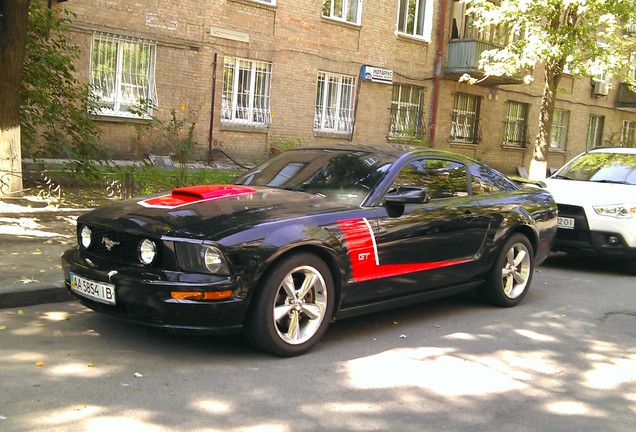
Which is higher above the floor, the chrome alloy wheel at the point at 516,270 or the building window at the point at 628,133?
the building window at the point at 628,133

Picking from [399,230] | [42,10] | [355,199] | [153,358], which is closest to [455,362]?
[399,230]

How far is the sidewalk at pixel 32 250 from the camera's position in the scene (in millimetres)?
5785

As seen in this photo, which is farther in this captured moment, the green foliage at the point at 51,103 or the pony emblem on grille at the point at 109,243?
the green foliage at the point at 51,103

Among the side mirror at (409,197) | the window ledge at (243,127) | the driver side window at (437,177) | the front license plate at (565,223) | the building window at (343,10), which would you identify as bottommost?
the front license plate at (565,223)

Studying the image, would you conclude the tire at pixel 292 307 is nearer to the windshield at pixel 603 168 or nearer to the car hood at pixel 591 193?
the car hood at pixel 591 193

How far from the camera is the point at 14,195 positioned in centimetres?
949

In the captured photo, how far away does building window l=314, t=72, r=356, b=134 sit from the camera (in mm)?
18766

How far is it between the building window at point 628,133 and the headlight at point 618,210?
1000 inches

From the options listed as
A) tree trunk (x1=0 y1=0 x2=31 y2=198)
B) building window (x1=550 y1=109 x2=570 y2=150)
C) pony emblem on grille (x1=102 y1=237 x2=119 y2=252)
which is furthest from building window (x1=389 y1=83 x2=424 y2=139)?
pony emblem on grille (x1=102 y1=237 x2=119 y2=252)

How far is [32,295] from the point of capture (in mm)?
5762

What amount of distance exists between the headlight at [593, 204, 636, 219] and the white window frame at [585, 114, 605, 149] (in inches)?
877

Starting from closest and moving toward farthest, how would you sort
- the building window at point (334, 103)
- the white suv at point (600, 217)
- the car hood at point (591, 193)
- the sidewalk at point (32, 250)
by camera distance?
the sidewalk at point (32, 250), the white suv at point (600, 217), the car hood at point (591, 193), the building window at point (334, 103)

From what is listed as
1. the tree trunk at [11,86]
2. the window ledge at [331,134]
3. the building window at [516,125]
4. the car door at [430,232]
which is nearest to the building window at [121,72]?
the tree trunk at [11,86]

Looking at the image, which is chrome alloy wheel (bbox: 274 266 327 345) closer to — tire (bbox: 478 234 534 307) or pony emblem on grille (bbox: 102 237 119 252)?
pony emblem on grille (bbox: 102 237 119 252)
